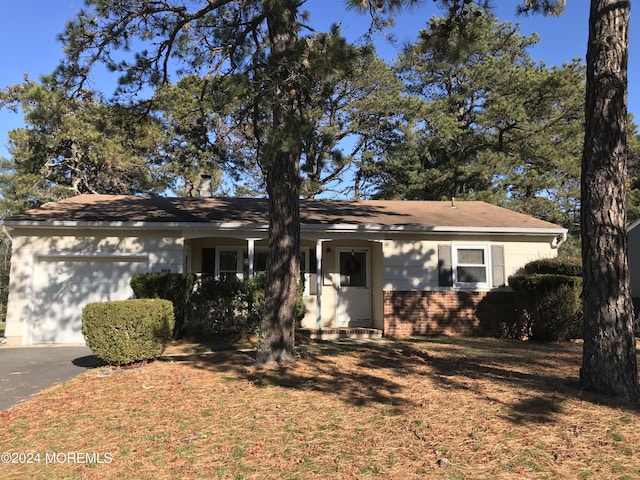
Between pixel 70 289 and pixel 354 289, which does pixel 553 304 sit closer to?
pixel 354 289

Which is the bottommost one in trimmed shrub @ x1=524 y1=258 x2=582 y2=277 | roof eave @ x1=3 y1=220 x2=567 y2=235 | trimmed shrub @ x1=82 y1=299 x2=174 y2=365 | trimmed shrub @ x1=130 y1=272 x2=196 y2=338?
trimmed shrub @ x1=82 y1=299 x2=174 y2=365

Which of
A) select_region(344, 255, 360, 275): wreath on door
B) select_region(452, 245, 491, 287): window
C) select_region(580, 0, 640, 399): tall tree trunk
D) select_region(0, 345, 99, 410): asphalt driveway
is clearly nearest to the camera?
select_region(580, 0, 640, 399): tall tree trunk

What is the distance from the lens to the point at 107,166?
899 inches

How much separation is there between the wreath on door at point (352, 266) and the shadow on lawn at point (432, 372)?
3.46 m

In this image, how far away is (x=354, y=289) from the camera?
42.4 ft

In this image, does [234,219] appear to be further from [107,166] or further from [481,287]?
[107,166]

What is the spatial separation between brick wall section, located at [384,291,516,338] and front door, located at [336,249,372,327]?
121 centimetres

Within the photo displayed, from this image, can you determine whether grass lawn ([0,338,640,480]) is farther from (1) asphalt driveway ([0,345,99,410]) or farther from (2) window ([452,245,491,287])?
(2) window ([452,245,491,287])

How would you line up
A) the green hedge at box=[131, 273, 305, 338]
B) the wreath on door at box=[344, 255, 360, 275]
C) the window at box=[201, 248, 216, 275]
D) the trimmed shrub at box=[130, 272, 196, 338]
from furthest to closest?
the wreath on door at box=[344, 255, 360, 275], the window at box=[201, 248, 216, 275], the green hedge at box=[131, 273, 305, 338], the trimmed shrub at box=[130, 272, 196, 338]

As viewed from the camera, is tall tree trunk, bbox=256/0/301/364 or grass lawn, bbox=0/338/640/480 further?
tall tree trunk, bbox=256/0/301/364

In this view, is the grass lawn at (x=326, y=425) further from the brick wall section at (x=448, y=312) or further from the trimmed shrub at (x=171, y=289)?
the brick wall section at (x=448, y=312)

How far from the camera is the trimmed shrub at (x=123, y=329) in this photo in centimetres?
730

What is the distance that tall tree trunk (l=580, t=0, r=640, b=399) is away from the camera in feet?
17.1

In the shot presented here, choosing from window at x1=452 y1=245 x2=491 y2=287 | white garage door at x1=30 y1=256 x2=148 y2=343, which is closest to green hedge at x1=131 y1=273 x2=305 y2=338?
white garage door at x1=30 y1=256 x2=148 y2=343
